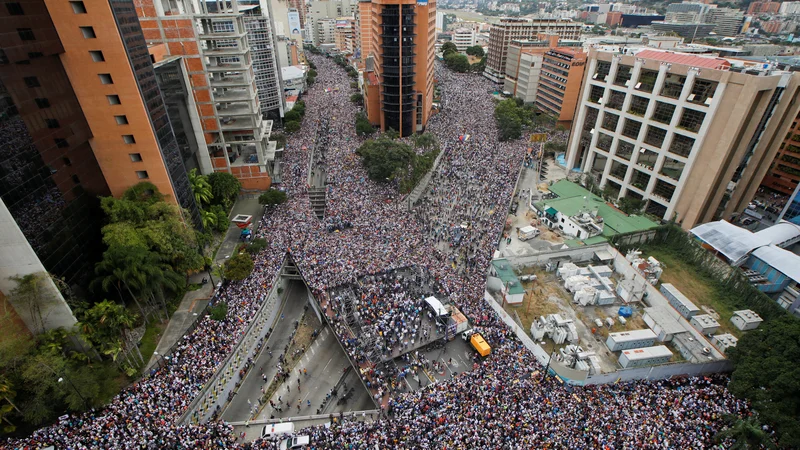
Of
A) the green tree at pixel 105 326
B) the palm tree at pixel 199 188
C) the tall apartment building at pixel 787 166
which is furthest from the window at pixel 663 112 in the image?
Result: the green tree at pixel 105 326

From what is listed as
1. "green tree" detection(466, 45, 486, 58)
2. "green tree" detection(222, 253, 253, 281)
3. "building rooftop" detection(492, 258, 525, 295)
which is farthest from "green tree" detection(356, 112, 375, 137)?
"green tree" detection(466, 45, 486, 58)

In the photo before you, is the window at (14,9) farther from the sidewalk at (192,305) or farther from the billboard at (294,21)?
the billboard at (294,21)

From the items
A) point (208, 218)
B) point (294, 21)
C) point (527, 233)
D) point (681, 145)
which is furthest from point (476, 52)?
point (208, 218)

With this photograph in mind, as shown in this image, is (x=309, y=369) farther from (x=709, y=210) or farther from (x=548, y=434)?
(x=709, y=210)

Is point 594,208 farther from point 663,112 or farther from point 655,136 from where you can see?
point 663,112

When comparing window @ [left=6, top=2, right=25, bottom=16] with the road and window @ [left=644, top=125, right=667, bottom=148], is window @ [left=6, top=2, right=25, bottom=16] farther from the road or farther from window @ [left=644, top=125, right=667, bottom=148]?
window @ [left=644, top=125, right=667, bottom=148]

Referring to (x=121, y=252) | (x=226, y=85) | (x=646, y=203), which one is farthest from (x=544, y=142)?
(x=121, y=252)
